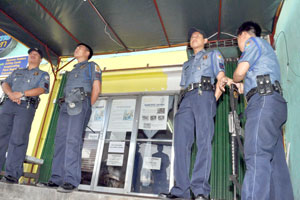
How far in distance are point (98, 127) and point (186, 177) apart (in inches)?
141

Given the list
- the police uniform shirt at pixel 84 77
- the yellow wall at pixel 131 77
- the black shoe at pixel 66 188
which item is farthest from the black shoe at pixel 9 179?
the yellow wall at pixel 131 77

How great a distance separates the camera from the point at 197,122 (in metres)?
2.13

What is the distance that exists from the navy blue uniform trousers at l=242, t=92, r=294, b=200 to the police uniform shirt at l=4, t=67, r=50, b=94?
2527 mm

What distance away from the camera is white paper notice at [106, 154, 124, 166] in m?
4.87

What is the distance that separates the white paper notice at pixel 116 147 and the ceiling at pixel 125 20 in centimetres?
208

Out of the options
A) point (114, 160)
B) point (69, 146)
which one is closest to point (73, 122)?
point (69, 146)

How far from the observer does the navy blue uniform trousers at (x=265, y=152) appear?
145 cm

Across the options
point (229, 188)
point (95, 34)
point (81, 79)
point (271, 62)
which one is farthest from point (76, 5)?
point (229, 188)

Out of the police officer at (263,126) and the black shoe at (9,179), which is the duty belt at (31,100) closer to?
the black shoe at (9,179)

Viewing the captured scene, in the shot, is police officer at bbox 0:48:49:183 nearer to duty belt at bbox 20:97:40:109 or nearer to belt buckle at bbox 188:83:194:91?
duty belt at bbox 20:97:40:109

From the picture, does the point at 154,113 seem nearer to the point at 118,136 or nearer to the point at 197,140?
the point at 118,136

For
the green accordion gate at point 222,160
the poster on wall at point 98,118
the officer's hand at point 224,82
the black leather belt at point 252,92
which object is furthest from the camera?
the poster on wall at point 98,118

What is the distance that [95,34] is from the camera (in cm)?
426

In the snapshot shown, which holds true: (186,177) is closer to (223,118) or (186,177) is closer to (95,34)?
(223,118)
